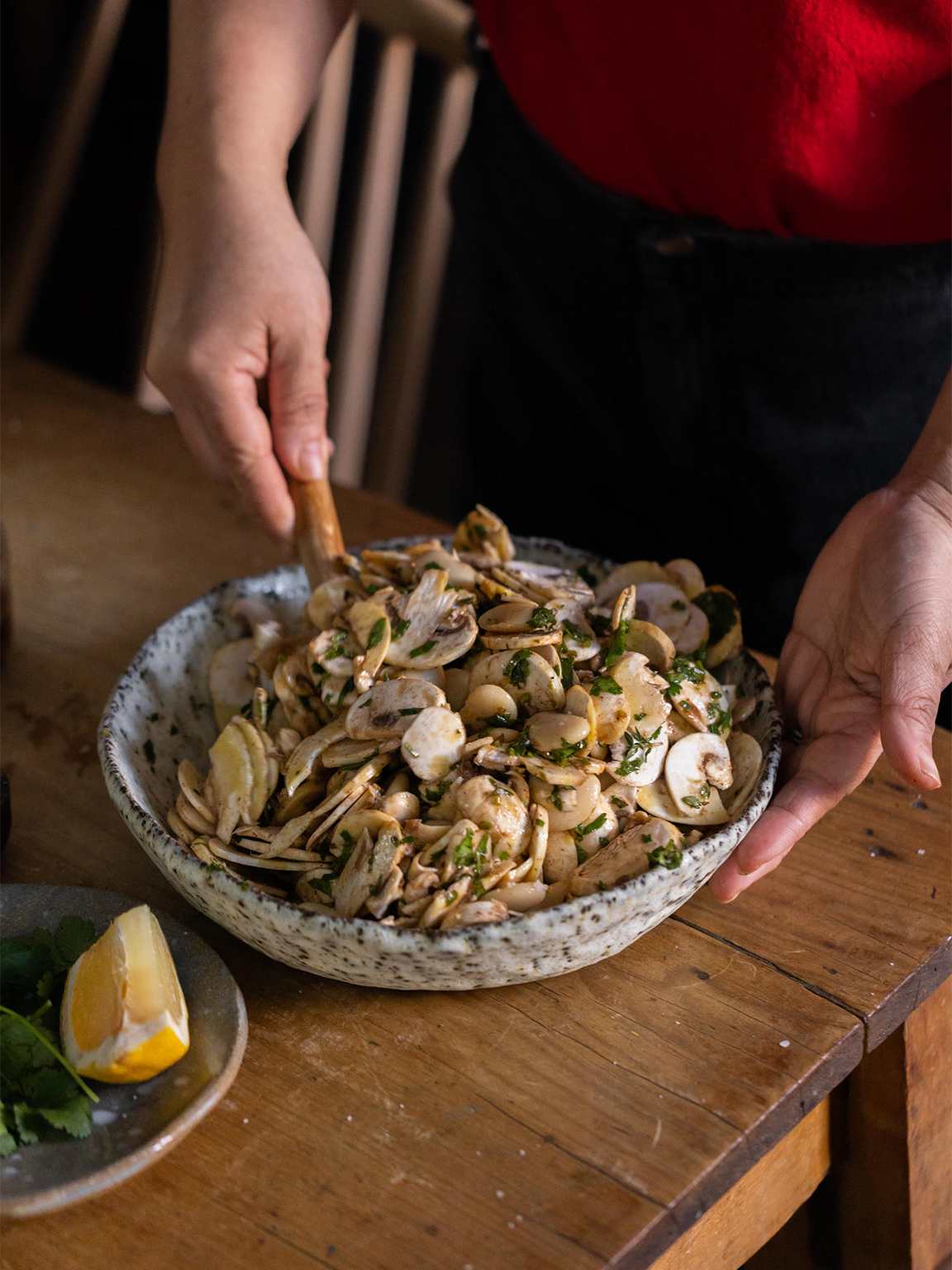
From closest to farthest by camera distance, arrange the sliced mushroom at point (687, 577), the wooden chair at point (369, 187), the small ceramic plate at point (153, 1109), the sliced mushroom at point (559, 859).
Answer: the small ceramic plate at point (153, 1109), the sliced mushroom at point (559, 859), the sliced mushroom at point (687, 577), the wooden chair at point (369, 187)

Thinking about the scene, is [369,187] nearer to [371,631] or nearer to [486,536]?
[486,536]

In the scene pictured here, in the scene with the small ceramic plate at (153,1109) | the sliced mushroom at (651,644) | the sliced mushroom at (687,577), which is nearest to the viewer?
the small ceramic plate at (153,1109)

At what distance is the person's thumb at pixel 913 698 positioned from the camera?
2.16 ft

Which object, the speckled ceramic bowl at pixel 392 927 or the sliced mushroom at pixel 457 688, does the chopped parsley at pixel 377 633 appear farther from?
the speckled ceramic bowl at pixel 392 927

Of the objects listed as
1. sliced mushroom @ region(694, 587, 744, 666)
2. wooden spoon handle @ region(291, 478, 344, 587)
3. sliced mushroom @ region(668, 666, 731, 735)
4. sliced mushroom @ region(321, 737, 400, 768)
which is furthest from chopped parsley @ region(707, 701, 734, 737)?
wooden spoon handle @ region(291, 478, 344, 587)

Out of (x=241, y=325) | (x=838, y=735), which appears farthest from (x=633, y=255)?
(x=838, y=735)

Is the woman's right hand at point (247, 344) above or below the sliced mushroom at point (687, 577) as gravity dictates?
above

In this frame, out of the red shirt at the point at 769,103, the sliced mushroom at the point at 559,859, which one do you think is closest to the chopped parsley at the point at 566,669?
the sliced mushroom at the point at 559,859

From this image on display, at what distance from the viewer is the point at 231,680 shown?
0.83 m

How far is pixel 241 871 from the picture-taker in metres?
0.69

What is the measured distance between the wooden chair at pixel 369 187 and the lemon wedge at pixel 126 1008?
121cm

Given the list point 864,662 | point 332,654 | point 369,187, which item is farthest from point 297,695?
point 369,187

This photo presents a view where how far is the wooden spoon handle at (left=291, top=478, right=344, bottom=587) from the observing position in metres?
0.91

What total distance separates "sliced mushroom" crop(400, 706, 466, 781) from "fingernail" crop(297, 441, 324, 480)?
35cm
